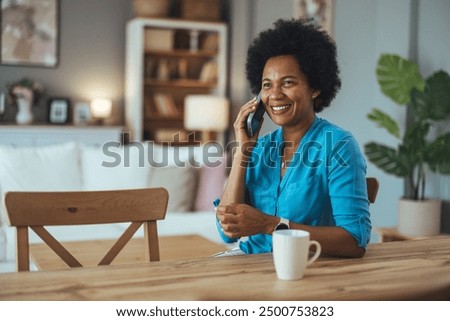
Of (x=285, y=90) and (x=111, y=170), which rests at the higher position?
(x=285, y=90)

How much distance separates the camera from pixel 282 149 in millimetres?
1703

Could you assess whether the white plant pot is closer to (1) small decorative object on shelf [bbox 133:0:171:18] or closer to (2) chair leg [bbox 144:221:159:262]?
(2) chair leg [bbox 144:221:159:262]

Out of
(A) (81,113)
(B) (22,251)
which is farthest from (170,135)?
(B) (22,251)

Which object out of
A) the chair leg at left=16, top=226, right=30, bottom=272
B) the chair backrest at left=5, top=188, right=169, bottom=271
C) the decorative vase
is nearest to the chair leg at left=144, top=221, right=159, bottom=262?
the chair backrest at left=5, top=188, right=169, bottom=271

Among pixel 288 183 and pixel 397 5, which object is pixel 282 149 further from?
pixel 397 5

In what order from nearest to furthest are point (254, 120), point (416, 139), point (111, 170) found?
point (254, 120), point (416, 139), point (111, 170)

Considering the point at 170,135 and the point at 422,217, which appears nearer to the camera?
the point at 422,217

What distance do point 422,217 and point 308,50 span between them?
2053 mm

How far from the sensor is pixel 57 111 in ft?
19.6

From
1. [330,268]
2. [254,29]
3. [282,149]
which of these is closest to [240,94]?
[254,29]

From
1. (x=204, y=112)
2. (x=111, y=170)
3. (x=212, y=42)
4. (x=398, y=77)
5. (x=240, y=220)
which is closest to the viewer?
(x=240, y=220)

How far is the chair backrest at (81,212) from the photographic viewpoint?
1.47m

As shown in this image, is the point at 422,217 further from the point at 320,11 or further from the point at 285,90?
the point at 285,90
